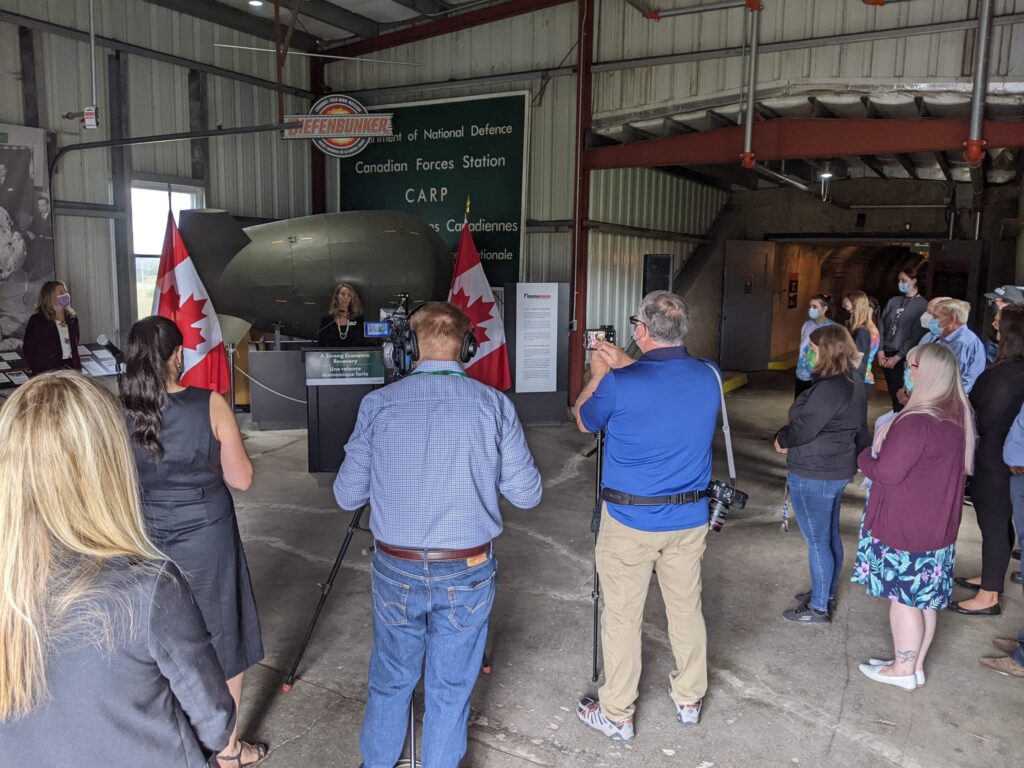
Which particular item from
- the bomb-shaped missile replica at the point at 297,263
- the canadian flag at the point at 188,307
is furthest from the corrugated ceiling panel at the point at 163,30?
the canadian flag at the point at 188,307

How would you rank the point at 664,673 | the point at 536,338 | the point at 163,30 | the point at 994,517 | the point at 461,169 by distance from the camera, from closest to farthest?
the point at 664,673 → the point at 994,517 → the point at 536,338 → the point at 163,30 → the point at 461,169

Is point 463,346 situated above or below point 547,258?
below

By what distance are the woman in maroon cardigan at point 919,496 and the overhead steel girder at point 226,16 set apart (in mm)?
9921

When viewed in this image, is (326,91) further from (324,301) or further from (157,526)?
(157,526)

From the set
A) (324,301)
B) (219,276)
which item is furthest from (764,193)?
(219,276)

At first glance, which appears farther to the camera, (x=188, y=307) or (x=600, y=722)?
(x=188, y=307)

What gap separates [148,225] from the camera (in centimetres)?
1002

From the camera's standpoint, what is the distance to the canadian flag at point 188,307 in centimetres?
731

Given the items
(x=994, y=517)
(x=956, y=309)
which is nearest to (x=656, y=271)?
(x=956, y=309)

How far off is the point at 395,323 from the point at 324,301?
20.2ft

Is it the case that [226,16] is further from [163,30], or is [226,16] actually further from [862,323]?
[862,323]

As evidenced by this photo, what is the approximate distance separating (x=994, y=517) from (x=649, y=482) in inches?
97.9

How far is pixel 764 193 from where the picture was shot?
14672mm

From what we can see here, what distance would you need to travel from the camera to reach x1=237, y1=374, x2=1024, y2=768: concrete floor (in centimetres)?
305
